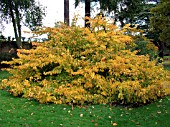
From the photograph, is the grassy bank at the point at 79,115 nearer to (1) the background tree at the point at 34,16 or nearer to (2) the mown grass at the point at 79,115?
(2) the mown grass at the point at 79,115

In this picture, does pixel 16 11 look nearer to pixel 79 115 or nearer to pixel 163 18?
pixel 163 18

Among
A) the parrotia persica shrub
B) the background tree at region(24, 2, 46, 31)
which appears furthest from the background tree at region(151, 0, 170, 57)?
the parrotia persica shrub

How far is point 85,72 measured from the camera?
6777 millimetres

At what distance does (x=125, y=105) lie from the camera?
625 centimetres

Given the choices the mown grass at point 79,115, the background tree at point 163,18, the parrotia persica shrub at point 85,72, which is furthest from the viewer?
the background tree at point 163,18

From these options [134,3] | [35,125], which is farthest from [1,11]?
[35,125]

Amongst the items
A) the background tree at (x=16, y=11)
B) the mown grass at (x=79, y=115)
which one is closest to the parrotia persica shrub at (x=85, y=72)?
the mown grass at (x=79, y=115)

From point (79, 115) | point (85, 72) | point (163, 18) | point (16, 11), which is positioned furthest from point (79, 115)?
point (163, 18)

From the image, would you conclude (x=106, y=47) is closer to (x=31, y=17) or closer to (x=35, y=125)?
(x=35, y=125)

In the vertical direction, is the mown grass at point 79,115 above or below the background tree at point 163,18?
below

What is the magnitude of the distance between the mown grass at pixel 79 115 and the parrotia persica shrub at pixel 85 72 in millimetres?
304

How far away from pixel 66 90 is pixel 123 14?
43.0 ft

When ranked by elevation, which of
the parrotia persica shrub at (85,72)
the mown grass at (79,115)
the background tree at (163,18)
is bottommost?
the mown grass at (79,115)

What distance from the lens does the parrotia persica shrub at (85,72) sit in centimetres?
625
